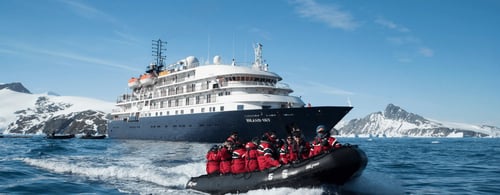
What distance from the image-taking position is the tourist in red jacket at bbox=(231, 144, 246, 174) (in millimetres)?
12867

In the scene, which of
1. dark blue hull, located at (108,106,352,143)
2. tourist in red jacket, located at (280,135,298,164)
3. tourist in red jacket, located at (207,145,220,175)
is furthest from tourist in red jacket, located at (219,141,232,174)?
dark blue hull, located at (108,106,352,143)

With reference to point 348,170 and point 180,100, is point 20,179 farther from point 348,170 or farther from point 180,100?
point 180,100

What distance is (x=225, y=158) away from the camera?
13.5 meters

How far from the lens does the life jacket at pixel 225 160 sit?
13.3 m

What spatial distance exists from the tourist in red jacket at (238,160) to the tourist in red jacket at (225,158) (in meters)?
0.25

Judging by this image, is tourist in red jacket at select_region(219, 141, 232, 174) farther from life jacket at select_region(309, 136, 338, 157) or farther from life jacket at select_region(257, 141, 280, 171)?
life jacket at select_region(309, 136, 338, 157)

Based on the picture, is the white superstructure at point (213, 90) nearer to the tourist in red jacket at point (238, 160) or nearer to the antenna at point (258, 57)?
the antenna at point (258, 57)

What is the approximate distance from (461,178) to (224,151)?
9292 mm

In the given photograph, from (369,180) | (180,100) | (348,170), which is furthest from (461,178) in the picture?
(180,100)

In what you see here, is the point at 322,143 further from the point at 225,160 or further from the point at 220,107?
the point at 220,107

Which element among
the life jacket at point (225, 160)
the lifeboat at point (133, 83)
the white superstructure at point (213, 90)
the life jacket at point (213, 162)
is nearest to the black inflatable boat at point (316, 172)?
the life jacket at point (225, 160)

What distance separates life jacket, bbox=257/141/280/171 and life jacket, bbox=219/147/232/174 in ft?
4.58

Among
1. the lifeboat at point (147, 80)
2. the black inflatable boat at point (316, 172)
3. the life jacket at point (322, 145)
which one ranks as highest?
the lifeboat at point (147, 80)

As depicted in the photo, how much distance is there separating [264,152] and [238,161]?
3.68 feet
